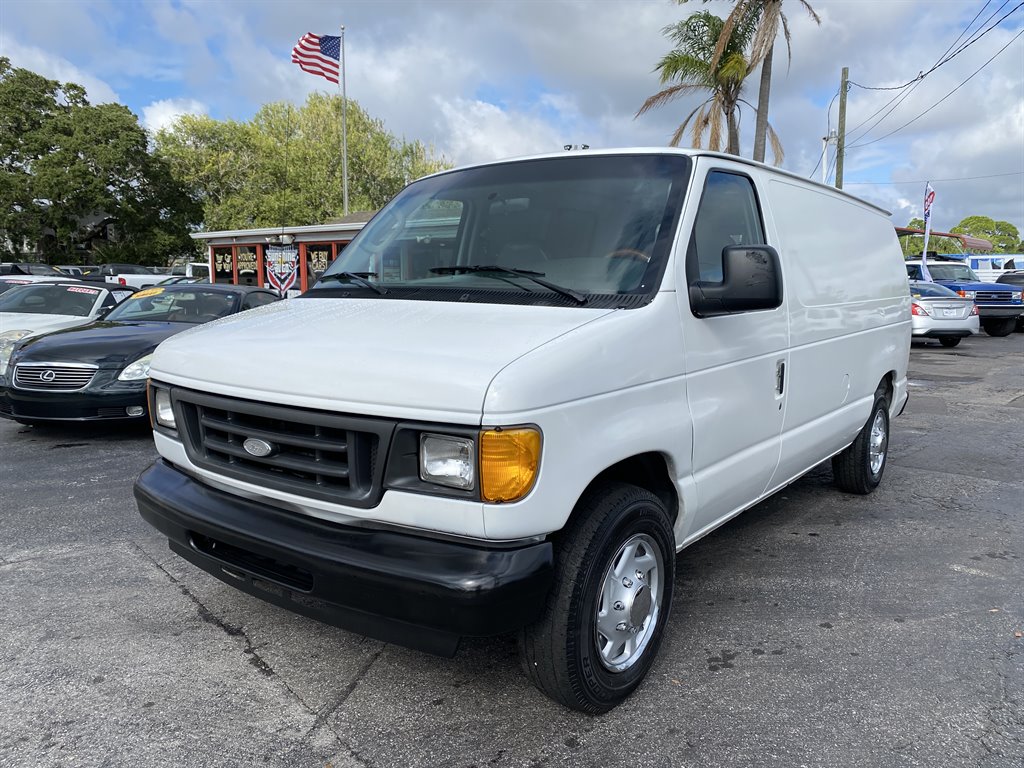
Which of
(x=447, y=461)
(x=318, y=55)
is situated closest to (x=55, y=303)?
(x=447, y=461)

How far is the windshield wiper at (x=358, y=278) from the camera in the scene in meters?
3.37

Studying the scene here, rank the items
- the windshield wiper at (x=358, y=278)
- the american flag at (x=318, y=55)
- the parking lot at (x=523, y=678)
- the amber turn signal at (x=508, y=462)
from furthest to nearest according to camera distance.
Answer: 1. the american flag at (x=318, y=55)
2. the windshield wiper at (x=358, y=278)
3. the parking lot at (x=523, y=678)
4. the amber turn signal at (x=508, y=462)

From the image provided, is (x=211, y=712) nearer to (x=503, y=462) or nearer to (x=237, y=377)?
(x=237, y=377)

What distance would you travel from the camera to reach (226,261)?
1118 inches

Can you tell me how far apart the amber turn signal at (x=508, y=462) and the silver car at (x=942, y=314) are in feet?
54.6

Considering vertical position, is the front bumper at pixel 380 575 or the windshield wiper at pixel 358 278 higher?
the windshield wiper at pixel 358 278

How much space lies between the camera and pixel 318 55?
2612cm

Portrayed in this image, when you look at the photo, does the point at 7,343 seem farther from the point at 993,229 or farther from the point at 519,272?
the point at 993,229

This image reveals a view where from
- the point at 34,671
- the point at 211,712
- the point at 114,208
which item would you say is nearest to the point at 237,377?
the point at 211,712

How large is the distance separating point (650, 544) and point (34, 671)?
8.02 feet

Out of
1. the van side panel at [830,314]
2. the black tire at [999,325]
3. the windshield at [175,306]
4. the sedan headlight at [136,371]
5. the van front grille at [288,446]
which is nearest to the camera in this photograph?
the van front grille at [288,446]

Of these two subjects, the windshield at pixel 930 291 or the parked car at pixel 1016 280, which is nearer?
the windshield at pixel 930 291

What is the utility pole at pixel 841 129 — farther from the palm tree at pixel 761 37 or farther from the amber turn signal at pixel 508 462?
the amber turn signal at pixel 508 462

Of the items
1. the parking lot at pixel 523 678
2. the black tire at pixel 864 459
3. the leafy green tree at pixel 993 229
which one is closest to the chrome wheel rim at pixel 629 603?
the parking lot at pixel 523 678
